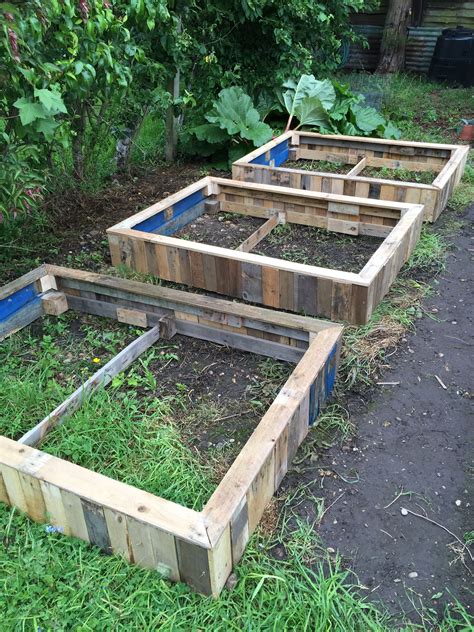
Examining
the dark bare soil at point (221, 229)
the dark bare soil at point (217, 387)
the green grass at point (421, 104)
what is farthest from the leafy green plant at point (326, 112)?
the dark bare soil at point (217, 387)

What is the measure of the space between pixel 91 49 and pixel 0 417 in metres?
1.99

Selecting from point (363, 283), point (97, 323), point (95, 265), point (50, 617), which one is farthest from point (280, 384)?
point (95, 265)

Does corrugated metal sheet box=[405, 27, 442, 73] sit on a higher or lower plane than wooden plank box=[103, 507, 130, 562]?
higher

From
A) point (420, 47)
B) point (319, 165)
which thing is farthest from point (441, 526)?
point (420, 47)

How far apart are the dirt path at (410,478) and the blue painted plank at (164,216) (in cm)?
195

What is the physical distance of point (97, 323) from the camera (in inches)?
137

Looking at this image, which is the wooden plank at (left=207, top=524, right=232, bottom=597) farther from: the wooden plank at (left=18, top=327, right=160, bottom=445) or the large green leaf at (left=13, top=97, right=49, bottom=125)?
the large green leaf at (left=13, top=97, right=49, bottom=125)

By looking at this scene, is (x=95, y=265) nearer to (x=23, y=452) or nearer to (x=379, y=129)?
(x=23, y=452)

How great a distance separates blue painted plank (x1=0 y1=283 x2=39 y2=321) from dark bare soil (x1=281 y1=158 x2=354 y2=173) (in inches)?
140

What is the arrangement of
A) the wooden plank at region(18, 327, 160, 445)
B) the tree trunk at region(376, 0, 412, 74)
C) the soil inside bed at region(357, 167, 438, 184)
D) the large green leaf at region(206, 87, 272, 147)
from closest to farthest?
1. the wooden plank at region(18, 327, 160, 445)
2. the soil inside bed at region(357, 167, 438, 184)
3. the large green leaf at region(206, 87, 272, 147)
4. the tree trunk at region(376, 0, 412, 74)

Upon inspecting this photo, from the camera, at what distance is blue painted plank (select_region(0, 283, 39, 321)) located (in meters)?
3.30

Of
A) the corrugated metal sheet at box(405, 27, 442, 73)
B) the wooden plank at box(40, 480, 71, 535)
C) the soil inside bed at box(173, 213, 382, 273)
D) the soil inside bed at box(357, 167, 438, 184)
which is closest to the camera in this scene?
the wooden plank at box(40, 480, 71, 535)

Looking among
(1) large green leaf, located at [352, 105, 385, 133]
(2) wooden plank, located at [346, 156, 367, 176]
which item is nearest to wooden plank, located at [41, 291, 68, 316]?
(2) wooden plank, located at [346, 156, 367, 176]

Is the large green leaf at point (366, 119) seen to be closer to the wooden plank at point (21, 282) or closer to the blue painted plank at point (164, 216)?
the blue painted plank at point (164, 216)
